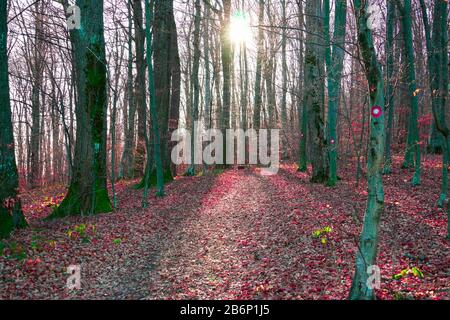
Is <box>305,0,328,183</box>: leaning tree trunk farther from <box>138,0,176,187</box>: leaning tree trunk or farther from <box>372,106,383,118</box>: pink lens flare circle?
<box>372,106,383,118</box>: pink lens flare circle

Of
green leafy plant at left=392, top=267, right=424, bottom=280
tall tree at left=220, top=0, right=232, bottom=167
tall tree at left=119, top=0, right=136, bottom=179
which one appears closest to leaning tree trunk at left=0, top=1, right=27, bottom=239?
green leafy plant at left=392, top=267, right=424, bottom=280

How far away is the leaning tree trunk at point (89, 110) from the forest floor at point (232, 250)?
2.75ft

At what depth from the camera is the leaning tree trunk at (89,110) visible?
1008cm

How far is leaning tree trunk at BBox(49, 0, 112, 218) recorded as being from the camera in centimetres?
1008

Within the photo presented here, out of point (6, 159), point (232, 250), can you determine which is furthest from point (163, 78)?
point (232, 250)

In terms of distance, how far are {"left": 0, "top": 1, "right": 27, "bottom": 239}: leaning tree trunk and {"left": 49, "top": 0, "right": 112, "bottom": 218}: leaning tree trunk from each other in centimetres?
216

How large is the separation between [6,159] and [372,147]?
7959 mm

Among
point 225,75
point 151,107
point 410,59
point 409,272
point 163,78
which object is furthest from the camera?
point 225,75

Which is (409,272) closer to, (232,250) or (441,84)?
(232,250)

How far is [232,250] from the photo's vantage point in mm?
7480

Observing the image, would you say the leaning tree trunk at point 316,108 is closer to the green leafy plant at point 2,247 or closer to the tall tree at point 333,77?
the tall tree at point 333,77

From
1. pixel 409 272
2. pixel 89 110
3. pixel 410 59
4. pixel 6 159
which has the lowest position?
pixel 409 272
